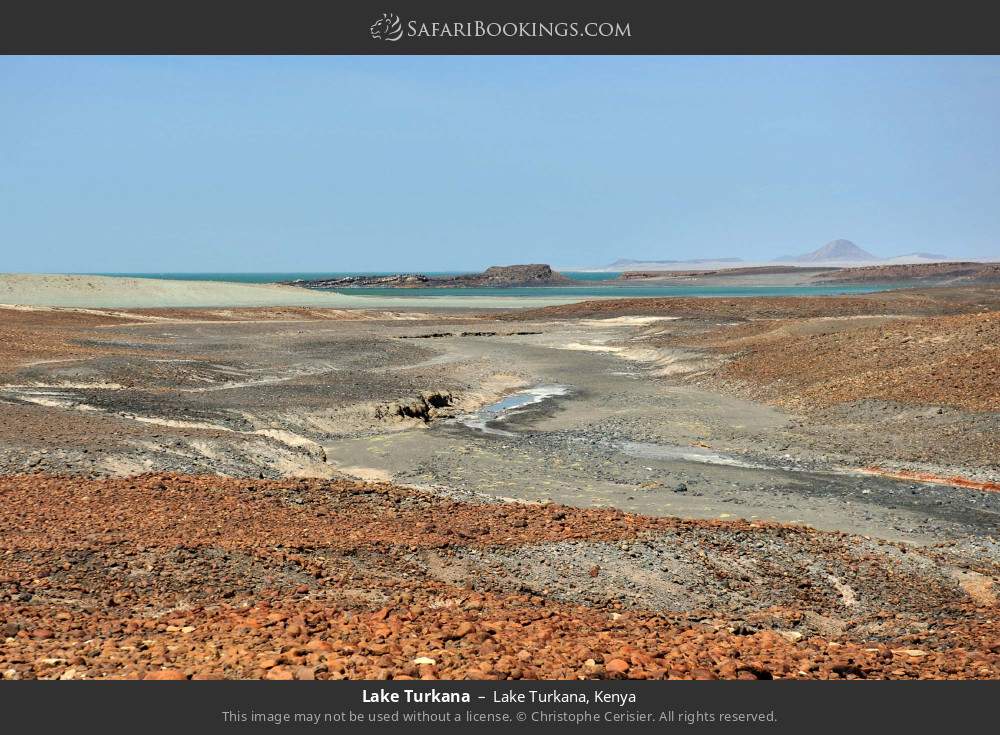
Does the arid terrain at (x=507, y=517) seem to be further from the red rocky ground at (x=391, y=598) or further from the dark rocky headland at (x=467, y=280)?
the dark rocky headland at (x=467, y=280)

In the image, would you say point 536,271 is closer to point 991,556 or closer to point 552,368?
point 552,368

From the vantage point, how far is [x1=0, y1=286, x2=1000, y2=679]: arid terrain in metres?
6.59

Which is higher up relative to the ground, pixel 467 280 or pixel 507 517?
pixel 467 280

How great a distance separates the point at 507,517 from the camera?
39.7ft

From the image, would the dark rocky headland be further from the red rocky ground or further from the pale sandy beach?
the red rocky ground

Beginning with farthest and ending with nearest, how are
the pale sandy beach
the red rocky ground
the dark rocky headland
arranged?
the dark rocky headland, the pale sandy beach, the red rocky ground

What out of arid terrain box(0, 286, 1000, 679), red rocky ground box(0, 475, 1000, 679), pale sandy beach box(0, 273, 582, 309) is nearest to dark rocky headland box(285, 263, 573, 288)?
pale sandy beach box(0, 273, 582, 309)

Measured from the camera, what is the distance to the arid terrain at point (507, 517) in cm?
659

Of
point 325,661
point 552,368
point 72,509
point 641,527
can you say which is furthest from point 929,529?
point 552,368

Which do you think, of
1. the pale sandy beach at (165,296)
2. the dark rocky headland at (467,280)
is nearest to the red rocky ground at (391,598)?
the pale sandy beach at (165,296)

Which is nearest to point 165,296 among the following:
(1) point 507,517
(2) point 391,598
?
(1) point 507,517

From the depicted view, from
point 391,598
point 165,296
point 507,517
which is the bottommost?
point 507,517

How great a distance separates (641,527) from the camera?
11.6m

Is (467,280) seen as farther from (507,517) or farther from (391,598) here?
(391,598)
